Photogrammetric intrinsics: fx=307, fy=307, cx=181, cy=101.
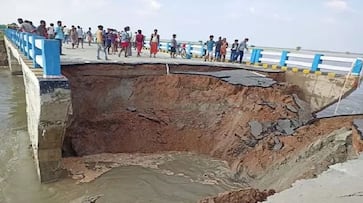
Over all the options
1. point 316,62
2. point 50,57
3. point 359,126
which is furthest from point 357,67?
point 50,57

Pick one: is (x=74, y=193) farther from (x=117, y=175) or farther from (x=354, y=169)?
(x=354, y=169)

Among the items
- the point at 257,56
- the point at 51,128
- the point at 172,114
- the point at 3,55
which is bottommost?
the point at 172,114

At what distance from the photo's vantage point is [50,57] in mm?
6426

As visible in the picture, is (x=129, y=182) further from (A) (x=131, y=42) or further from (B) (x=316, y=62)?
(A) (x=131, y=42)

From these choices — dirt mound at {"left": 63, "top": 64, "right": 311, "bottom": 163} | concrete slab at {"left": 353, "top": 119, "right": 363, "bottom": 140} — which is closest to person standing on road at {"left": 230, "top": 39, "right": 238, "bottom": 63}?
dirt mound at {"left": 63, "top": 64, "right": 311, "bottom": 163}

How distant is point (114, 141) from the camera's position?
905cm

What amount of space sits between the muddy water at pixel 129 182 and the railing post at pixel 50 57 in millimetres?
2483

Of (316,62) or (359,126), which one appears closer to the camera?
(359,126)

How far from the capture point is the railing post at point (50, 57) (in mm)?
6344

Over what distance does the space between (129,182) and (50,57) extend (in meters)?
3.20

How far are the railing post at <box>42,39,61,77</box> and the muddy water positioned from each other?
97.8 inches

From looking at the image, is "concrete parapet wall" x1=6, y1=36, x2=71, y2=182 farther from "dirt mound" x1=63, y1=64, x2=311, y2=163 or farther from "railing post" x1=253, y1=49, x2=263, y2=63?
"railing post" x1=253, y1=49, x2=263, y2=63

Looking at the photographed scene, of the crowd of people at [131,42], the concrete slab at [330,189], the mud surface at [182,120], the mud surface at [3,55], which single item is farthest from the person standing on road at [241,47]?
the mud surface at [3,55]

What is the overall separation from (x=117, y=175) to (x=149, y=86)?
3.49m
